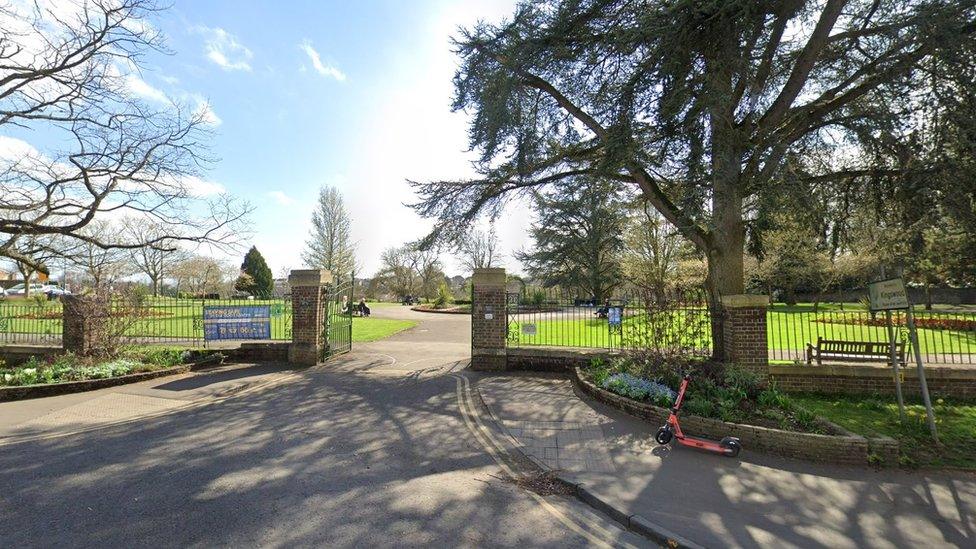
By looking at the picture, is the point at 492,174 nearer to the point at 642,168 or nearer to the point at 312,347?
the point at 642,168

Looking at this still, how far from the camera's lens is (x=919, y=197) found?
738 cm

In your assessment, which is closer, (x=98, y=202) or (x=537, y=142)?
(x=537, y=142)

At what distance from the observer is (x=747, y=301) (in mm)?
8516

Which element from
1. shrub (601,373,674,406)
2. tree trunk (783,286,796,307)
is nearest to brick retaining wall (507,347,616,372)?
shrub (601,373,674,406)

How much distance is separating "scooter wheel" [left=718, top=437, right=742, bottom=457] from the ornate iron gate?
980cm

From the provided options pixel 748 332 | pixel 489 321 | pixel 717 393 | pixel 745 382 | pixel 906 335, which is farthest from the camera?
pixel 489 321

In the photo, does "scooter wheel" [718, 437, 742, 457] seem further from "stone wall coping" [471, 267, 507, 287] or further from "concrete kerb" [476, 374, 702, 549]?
"stone wall coping" [471, 267, 507, 287]

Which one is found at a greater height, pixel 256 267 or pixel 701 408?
pixel 256 267

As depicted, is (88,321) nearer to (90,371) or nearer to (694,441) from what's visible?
(90,371)

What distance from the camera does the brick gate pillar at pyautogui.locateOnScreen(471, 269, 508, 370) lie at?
1111cm

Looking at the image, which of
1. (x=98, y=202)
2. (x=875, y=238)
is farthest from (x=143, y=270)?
(x=875, y=238)

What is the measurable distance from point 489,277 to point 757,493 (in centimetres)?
745

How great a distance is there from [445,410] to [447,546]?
4.18 m

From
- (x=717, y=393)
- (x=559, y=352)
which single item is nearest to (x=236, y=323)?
(x=559, y=352)
